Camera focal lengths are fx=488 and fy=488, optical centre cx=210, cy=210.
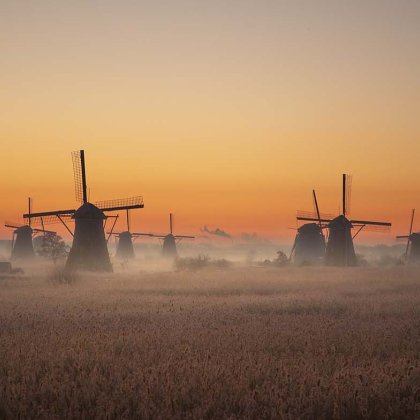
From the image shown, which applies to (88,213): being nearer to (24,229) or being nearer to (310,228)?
(310,228)

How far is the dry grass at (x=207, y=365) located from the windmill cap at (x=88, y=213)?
20.7 m

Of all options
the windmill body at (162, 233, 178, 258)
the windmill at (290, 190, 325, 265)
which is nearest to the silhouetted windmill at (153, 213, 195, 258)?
the windmill body at (162, 233, 178, 258)

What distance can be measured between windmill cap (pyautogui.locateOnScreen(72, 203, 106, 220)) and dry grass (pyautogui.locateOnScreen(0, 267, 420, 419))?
20.7m

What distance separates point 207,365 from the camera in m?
6.80

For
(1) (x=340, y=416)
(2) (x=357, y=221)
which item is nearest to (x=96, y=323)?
(1) (x=340, y=416)

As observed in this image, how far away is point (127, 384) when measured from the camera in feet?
18.8

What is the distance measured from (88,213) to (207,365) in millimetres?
28666

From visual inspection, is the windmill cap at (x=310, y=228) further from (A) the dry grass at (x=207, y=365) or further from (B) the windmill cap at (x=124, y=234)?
(A) the dry grass at (x=207, y=365)

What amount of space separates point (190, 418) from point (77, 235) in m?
30.3

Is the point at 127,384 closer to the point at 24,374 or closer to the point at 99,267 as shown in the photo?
the point at 24,374

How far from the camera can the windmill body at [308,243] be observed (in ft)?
186

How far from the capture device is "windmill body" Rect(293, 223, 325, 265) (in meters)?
56.7

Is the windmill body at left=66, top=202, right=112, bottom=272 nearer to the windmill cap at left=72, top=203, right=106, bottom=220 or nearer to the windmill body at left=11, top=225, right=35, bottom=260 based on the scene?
the windmill cap at left=72, top=203, right=106, bottom=220

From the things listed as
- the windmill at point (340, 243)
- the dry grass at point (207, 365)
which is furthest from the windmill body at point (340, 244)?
the dry grass at point (207, 365)
